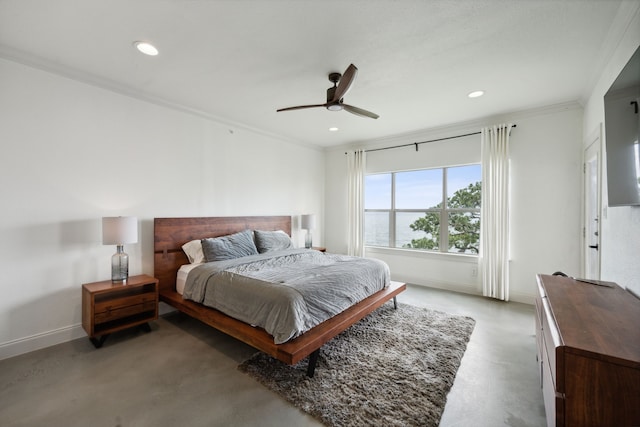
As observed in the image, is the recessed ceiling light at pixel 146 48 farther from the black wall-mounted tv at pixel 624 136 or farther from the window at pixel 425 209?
the window at pixel 425 209

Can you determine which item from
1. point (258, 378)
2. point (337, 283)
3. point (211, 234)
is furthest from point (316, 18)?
point (211, 234)

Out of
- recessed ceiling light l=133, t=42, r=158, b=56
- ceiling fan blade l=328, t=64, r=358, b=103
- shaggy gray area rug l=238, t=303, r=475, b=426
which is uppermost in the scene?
recessed ceiling light l=133, t=42, r=158, b=56

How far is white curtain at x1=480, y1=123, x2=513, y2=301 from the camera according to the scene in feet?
12.3

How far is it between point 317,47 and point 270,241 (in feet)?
8.78

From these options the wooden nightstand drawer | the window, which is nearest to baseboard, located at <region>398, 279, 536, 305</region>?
the window

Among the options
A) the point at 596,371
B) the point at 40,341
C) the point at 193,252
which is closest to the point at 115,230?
the point at 193,252

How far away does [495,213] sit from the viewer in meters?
3.83

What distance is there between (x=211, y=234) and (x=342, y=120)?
257 cm

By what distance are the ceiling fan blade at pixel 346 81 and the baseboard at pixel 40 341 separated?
3.45 m

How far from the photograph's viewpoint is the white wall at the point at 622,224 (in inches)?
68.0

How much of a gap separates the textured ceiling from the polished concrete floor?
266 centimetres

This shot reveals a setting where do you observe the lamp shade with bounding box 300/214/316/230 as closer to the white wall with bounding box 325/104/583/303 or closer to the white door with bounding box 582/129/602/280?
the white wall with bounding box 325/104/583/303

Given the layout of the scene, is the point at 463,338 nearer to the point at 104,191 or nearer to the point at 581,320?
the point at 581,320

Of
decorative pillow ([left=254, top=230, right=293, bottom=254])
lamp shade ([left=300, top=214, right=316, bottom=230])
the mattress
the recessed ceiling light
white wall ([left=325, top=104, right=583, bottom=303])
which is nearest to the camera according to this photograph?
the recessed ceiling light
